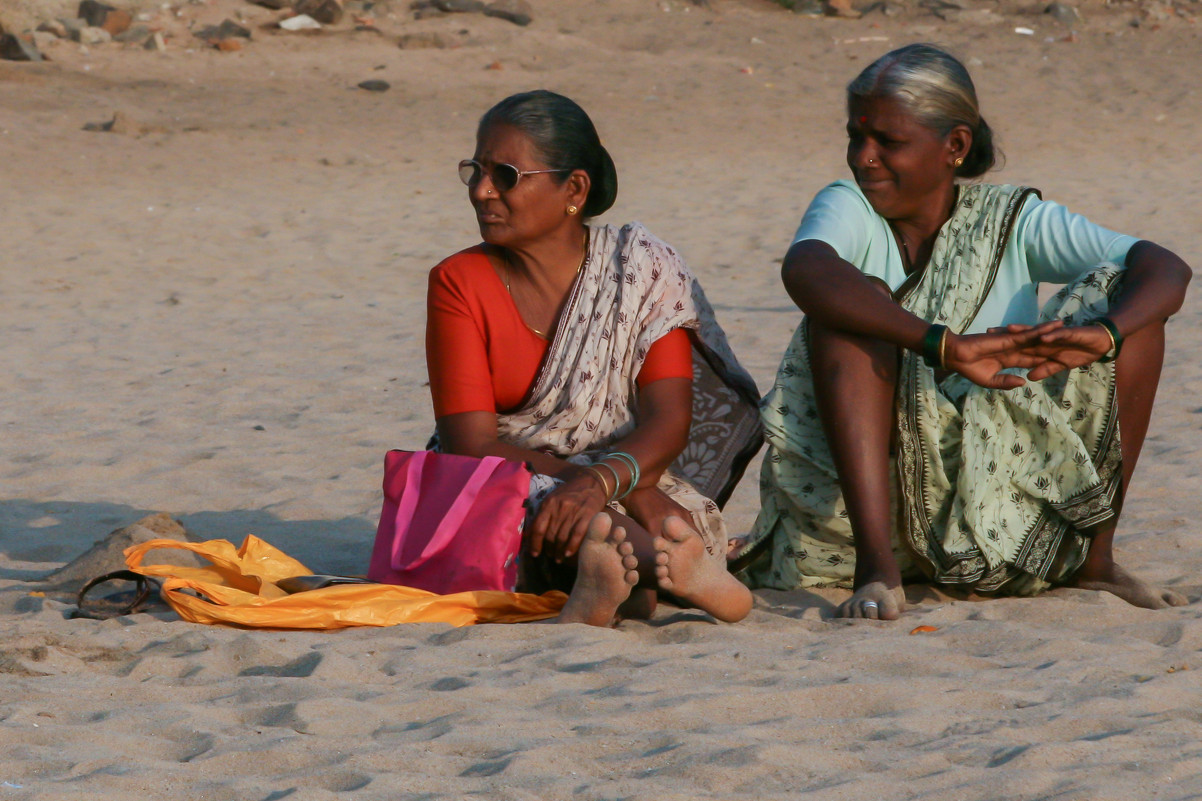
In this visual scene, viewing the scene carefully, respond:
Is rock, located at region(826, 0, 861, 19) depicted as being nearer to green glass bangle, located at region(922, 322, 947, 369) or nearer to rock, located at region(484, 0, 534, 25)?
rock, located at region(484, 0, 534, 25)

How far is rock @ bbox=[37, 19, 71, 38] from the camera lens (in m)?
15.4

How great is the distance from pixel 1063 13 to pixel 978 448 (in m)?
16.2

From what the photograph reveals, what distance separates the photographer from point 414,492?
10.8ft

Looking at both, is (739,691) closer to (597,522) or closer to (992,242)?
(597,522)

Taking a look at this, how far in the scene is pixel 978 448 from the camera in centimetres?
324

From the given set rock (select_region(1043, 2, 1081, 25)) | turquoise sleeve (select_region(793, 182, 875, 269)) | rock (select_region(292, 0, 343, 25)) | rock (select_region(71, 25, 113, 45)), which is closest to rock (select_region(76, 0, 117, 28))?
rock (select_region(71, 25, 113, 45))

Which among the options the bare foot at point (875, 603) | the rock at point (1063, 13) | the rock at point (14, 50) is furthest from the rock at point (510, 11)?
the bare foot at point (875, 603)

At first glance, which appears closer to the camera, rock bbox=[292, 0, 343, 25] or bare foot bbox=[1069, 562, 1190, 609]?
bare foot bbox=[1069, 562, 1190, 609]

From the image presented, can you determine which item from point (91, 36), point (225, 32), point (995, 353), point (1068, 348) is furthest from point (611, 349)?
point (91, 36)

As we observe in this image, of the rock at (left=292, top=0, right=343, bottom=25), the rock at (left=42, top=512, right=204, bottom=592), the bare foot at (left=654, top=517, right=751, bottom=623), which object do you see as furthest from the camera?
the rock at (left=292, top=0, right=343, bottom=25)

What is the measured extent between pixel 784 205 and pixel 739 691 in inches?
333

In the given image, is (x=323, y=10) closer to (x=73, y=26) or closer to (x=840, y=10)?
(x=73, y=26)

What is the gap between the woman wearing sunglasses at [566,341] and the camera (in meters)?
3.33

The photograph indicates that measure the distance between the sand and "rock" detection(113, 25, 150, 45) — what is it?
1.09 ft
